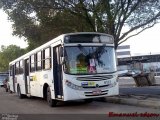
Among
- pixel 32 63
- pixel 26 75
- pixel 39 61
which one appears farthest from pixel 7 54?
pixel 39 61

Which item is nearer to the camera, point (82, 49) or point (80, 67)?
point (80, 67)

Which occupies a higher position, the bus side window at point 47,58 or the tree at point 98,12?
the tree at point 98,12

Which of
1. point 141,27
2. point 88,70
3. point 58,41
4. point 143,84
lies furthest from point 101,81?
point 143,84

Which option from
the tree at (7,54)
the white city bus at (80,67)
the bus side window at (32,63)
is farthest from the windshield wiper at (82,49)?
the tree at (7,54)

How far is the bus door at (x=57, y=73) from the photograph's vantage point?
50.9 feet

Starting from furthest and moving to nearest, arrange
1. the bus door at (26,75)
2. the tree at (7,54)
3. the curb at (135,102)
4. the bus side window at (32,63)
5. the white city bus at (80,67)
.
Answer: the tree at (7,54) → the bus door at (26,75) → the bus side window at (32,63) → the white city bus at (80,67) → the curb at (135,102)

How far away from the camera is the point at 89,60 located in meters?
15.4

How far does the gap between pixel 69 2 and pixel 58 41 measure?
6.24 metres

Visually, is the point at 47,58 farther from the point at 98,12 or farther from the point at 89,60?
the point at 98,12

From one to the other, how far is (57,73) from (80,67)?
122 centimetres

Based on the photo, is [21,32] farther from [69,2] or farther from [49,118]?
[49,118]

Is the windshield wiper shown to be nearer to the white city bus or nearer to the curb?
the white city bus

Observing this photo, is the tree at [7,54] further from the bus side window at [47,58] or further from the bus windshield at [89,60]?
the bus windshield at [89,60]

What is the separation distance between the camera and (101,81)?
1530 centimetres
